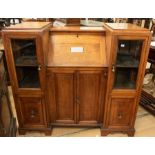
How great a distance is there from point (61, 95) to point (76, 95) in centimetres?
17

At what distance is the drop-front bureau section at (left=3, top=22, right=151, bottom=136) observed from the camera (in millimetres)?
1822

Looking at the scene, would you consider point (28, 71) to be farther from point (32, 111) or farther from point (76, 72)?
point (76, 72)

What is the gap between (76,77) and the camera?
191 cm

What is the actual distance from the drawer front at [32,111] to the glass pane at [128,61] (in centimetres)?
90

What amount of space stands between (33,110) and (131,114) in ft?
3.75

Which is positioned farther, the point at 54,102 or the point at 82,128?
the point at 82,128

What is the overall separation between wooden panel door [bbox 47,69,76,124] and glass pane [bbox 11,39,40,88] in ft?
0.62

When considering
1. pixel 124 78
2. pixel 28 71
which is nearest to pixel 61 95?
pixel 28 71

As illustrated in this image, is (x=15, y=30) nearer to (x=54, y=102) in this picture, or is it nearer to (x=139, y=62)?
(x=54, y=102)

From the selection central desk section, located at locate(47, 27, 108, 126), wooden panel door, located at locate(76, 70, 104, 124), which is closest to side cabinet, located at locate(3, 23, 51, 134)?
central desk section, located at locate(47, 27, 108, 126)

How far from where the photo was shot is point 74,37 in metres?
2.01
